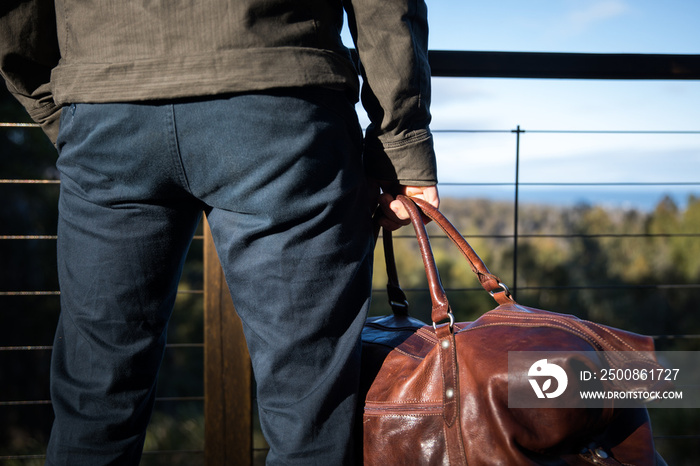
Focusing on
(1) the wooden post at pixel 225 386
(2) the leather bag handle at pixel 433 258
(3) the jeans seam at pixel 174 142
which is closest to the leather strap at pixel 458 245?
(2) the leather bag handle at pixel 433 258

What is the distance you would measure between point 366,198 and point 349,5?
30 centimetres

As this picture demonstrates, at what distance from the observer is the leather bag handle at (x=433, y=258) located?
0.80m

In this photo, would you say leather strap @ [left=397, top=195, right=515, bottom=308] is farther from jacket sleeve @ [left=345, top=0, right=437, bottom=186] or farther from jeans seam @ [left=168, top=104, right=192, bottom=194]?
jeans seam @ [left=168, top=104, right=192, bottom=194]

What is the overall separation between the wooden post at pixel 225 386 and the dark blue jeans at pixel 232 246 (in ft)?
1.34

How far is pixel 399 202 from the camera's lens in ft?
2.85

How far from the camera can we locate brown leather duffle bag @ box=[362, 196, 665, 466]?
2.18 feet

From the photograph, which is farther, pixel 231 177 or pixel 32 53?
pixel 32 53

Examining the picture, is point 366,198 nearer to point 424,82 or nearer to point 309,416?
point 424,82

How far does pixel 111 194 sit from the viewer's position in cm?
74

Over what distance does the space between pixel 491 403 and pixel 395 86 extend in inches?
18.3

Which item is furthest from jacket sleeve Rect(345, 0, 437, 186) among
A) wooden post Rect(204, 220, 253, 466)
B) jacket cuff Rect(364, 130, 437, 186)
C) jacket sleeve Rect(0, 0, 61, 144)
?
wooden post Rect(204, 220, 253, 466)

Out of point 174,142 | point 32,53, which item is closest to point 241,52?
point 174,142

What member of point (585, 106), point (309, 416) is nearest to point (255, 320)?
point (309, 416)

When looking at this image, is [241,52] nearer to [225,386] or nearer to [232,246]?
[232,246]
